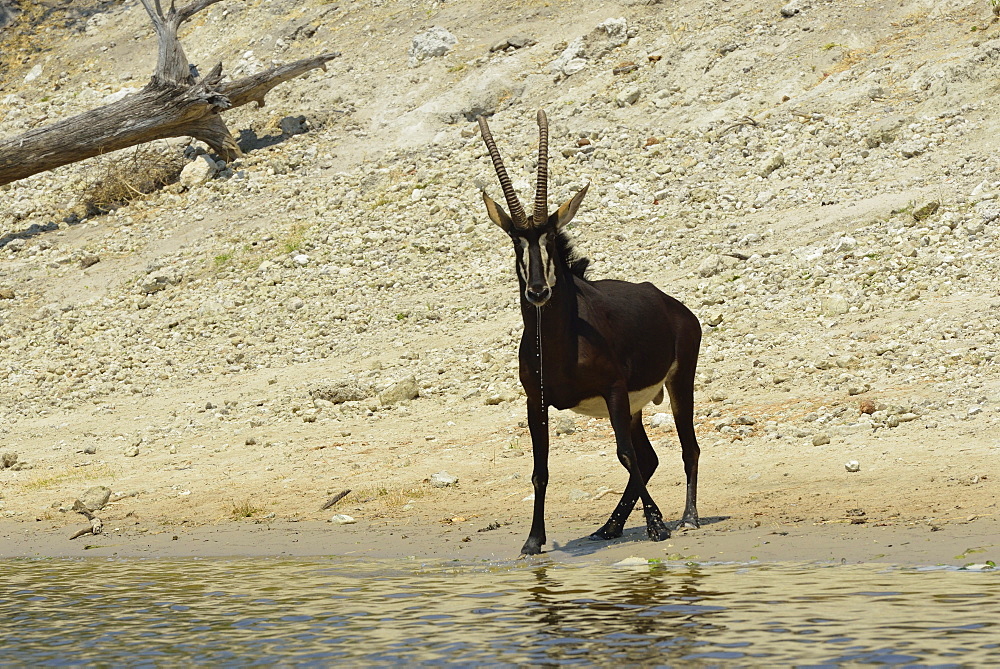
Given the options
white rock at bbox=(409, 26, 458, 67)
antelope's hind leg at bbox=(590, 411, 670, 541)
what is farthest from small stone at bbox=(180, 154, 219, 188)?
antelope's hind leg at bbox=(590, 411, 670, 541)

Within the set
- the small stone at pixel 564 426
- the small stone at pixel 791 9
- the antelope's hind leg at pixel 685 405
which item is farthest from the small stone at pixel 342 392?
the small stone at pixel 791 9

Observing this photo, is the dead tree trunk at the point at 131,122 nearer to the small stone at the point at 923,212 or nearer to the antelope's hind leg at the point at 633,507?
the small stone at the point at 923,212

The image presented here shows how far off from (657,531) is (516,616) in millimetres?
2610

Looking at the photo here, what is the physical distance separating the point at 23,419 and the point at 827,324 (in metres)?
10.8

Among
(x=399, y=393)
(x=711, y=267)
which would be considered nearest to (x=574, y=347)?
(x=399, y=393)

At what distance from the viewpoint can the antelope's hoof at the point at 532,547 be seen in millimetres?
9227

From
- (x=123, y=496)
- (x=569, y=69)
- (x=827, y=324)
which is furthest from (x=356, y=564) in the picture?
(x=569, y=69)

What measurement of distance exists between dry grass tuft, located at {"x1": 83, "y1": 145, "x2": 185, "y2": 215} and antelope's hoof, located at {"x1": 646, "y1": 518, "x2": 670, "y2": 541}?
18.4 metres

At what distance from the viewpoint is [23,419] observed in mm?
17453

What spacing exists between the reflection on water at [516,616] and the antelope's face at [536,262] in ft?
6.30

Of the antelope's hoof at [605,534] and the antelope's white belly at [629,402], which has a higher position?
the antelope's white belly at [629,402]

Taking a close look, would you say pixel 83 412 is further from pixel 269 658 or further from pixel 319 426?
pixel 269 658

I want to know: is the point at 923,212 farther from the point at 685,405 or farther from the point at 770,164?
Result: the point at 685,405

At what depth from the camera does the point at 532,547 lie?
9.24 m
